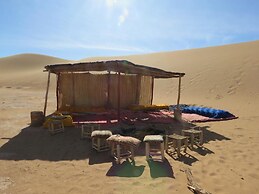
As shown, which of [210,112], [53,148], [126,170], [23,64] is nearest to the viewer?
[126,170]

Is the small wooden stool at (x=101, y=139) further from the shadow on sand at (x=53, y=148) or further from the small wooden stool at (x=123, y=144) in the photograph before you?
the small wooden stool at (x=123, y=144)

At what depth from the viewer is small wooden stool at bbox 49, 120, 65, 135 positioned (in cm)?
838

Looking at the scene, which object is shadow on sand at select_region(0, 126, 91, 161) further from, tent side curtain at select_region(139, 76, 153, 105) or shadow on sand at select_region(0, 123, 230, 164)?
tent side curtain at select_region(139, 76, 153, 105)

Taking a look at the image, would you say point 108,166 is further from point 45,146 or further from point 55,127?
point 55,127

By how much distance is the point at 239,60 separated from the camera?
105 feet

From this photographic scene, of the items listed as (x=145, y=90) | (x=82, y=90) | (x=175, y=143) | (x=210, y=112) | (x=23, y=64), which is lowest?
(x=210, y=112)

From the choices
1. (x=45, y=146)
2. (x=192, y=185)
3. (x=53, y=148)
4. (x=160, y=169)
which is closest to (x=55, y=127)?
(x=45, y=146)

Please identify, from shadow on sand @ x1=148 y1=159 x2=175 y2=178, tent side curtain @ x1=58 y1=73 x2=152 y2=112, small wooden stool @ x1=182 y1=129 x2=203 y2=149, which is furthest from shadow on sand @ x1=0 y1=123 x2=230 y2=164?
tent side curtain @ x1=58 y1=73 x2=152 y2=112

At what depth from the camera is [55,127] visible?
29.7ft

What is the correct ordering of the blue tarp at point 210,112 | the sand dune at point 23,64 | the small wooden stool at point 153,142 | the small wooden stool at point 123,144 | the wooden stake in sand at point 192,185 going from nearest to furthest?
the wooden stake in sand at point 192,185, the small wooden stool at point 123,144, the small wooden stool at point 153,142, the blue tarp at point 210,112, the sand dune at point 23,64

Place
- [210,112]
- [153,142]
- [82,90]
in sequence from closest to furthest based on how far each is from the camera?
1. [153,142]
2. [210,112]
3. [82,90]

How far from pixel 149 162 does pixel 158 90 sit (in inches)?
919

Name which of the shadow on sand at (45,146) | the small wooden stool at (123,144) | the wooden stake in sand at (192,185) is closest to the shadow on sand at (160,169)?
the wooden stake in sand at (192,185)

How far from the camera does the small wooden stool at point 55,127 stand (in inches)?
330
